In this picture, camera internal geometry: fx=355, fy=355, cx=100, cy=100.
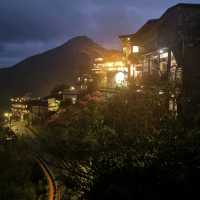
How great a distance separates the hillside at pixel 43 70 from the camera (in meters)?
120

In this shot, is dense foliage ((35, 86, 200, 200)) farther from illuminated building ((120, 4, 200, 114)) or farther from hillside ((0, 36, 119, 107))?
hillside ((0, 36, 119, 107))

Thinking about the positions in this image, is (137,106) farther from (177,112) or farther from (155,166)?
(155,166)

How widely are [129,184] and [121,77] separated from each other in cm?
2625

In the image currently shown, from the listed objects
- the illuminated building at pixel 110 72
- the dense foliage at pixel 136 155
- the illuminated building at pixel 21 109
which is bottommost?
the illuminated building at pixel 21 109

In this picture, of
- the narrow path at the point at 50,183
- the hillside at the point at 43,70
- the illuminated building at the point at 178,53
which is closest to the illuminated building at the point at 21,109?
the illuminated building at the point at 178,53

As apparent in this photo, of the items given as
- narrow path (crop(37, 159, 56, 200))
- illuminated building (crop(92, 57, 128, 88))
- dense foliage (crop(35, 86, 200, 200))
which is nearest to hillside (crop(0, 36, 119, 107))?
illuminated building (crop(92, 57, 128, 88))

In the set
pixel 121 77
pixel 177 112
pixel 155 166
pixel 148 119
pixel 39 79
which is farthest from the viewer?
pixel 39 79

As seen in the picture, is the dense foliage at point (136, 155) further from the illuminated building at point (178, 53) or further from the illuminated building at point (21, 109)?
the illuminated building at point (21, 109)

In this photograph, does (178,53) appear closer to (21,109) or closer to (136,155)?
(136,155)

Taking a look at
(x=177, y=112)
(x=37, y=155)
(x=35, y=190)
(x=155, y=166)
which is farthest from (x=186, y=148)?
(x=37, y=155)

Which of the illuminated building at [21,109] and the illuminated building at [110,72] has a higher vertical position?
the illuminated building at [110,72]

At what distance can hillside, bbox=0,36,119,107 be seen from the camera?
392 feet

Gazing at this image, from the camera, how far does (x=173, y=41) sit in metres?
25.5

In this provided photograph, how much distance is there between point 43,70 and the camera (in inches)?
5364
